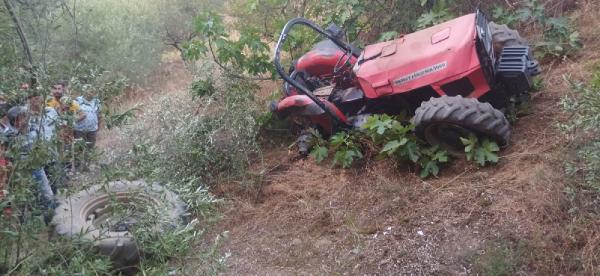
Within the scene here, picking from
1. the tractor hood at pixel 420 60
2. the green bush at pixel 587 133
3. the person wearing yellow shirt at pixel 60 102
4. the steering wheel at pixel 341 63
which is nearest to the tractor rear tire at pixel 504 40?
the tractor hood at pixel 420 60

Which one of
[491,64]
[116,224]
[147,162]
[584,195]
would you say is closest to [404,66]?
[491,64]

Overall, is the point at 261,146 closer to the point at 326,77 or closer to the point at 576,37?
the point at 326,77

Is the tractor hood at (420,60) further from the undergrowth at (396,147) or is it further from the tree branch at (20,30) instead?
the tree branch at (20,30)

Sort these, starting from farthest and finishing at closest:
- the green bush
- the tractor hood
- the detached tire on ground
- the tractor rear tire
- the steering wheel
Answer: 1. the steering wheel
2. the tractor rear tire
3. the tractor hood
4. the green bush
5. the detached tire on ground

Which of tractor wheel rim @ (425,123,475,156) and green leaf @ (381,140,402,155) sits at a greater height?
green leaf @ (381,140,402,155)

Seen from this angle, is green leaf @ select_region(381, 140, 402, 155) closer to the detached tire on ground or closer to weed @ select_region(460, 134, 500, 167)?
weed @ select_region(460, 134, 500, 167)

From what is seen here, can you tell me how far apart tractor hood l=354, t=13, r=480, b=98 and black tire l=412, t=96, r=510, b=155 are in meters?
0.31

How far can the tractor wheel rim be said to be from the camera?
448cm

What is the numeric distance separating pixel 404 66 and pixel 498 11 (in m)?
2.07

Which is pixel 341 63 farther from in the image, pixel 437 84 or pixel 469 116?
pixel 469 116

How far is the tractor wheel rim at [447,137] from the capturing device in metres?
4.48

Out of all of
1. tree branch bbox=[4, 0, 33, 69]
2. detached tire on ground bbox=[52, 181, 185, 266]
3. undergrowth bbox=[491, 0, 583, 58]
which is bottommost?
undergrowth bbox=[491, 0, 583, 58]

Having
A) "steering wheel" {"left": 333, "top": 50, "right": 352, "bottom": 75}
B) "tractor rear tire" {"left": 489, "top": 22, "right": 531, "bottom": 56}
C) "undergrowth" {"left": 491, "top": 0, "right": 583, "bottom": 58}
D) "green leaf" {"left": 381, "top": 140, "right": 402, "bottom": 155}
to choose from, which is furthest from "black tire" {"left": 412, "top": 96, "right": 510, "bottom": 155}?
"undergrowth" {"left": 491, "top": 0, "right": 583, "bottom": 58}

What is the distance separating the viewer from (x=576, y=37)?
5633 millimetres
